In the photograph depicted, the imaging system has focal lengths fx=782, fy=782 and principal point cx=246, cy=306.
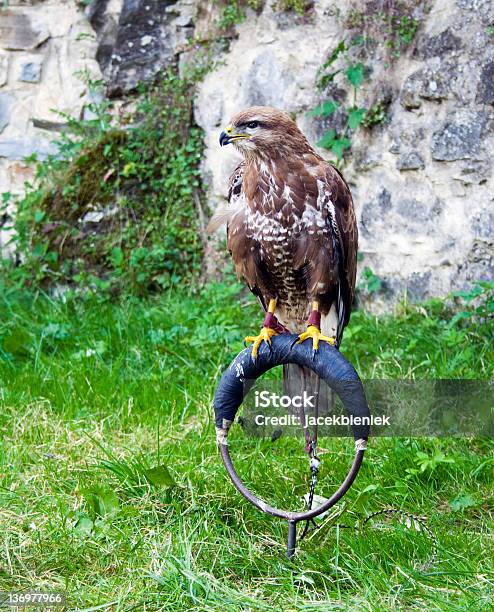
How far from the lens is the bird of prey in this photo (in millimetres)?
2646

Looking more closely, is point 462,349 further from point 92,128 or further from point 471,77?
point 92,128

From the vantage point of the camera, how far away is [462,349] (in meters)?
3.79

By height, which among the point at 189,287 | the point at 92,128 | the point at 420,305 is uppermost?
the point at 92,128

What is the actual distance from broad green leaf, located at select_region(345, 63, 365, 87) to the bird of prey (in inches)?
71.6

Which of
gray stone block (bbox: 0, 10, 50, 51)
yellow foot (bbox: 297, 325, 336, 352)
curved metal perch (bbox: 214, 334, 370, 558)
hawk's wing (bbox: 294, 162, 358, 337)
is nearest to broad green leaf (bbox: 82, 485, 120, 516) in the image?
curved metal perch (bbox: 214, 334, 370, 558)

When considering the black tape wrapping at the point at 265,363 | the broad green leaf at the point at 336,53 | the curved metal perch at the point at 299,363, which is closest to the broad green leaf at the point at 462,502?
the curved metal perch at the point at 299,363

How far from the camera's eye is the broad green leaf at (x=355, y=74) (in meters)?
4.39

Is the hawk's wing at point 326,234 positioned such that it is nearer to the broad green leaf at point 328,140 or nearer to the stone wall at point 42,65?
the broad green leaf at point 328,140

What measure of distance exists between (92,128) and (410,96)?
231 centimetres

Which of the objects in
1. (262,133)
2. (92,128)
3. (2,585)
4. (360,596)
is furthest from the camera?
(92,128)

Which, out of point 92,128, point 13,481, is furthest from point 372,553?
point 92,128

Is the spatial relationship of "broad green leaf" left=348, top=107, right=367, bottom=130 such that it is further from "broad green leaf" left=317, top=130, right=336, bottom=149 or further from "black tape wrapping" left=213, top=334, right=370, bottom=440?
"black tape wrapping" left=213, top=334, right=370, bottom=440

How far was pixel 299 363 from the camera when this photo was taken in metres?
2.59

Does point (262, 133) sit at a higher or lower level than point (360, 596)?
higher
